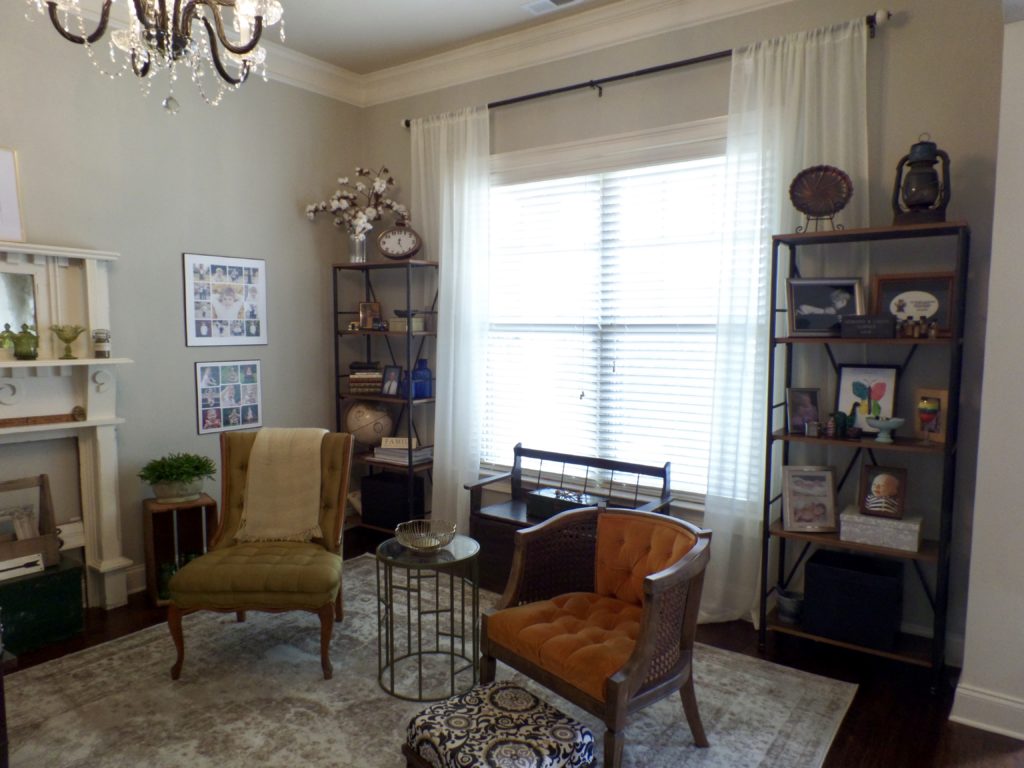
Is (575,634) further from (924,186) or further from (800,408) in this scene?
(924,186)

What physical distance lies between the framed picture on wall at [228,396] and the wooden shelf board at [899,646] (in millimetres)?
3131

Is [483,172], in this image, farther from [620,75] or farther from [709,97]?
[709,97]

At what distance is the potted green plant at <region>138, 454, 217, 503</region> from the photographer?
3.57 meters

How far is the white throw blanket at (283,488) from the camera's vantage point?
3277 mm

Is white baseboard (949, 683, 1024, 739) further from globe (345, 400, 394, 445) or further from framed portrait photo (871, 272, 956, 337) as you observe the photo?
globe (345, 400, 394, 445)

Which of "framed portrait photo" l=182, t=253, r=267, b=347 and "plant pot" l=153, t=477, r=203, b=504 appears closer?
"plant pot" l=153, t=477, r=203, b=504

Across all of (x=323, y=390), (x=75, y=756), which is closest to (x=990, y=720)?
(x=75, y=756)

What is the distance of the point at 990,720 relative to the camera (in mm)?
2492

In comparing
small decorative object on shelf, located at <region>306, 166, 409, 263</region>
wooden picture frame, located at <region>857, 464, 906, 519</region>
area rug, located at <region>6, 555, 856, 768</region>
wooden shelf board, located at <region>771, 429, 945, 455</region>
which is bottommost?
area rug, located at <region>6, 555, 856, 768</region>

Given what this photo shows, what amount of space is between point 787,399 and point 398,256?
250 cm

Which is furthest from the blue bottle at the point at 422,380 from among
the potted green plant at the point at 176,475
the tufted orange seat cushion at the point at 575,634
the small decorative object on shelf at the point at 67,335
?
the tufted orange seat cushion at the point at 575,634

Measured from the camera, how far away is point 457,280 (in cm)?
426

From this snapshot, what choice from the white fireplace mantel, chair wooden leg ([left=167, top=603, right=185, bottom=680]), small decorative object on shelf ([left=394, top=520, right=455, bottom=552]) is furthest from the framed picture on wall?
small decorative object on shelf ([left=394, top=520, right=455, bottom=552])

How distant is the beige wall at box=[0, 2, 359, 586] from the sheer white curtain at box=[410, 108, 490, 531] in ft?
2.58
